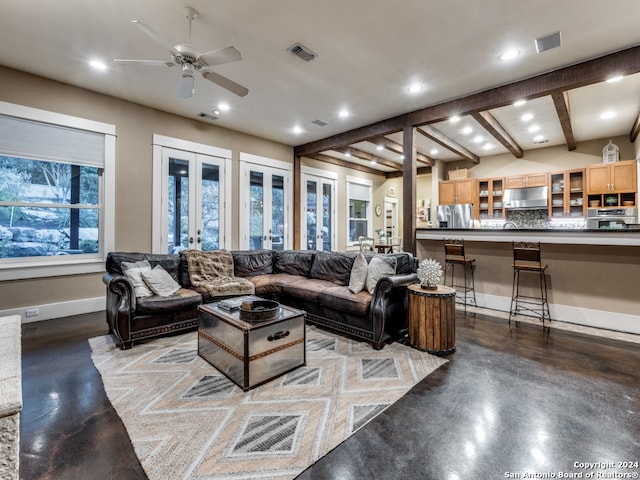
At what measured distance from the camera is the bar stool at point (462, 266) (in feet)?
14.8

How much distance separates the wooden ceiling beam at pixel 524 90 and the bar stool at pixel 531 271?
1.88 meters

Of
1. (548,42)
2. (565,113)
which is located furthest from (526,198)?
(548,42)

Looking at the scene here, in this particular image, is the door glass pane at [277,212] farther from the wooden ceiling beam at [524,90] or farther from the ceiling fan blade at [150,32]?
the ceiling fan blade at [150,32]

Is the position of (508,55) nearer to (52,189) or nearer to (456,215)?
(456,215)

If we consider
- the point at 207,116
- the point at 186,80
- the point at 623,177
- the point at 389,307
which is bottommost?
the point at 389,307

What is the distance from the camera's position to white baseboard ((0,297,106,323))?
149 inches

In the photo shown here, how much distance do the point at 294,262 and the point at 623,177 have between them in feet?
21.3

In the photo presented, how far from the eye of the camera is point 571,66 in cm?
342

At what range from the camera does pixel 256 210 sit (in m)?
6.22

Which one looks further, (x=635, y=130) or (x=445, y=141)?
(x=445, y=141)

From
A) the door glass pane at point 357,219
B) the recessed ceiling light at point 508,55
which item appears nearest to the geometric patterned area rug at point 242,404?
the recessed ceiling light at point 508,55

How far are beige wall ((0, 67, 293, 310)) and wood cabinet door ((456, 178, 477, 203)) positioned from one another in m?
6.04

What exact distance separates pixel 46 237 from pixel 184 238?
68.7 inches

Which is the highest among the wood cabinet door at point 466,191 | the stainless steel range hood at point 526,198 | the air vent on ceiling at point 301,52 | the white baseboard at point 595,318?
the air vent on ceiling at point 301,52
